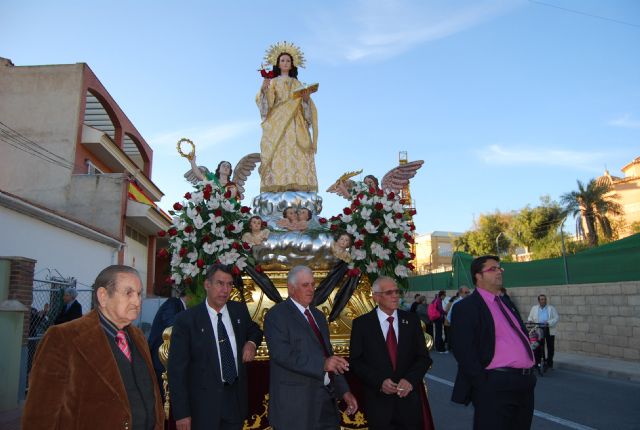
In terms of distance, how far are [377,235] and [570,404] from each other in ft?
14.7

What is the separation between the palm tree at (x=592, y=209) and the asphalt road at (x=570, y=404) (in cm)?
2583

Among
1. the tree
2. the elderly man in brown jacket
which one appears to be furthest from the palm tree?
the elderly man in brown jacket

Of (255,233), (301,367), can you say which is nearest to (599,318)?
(255,233)

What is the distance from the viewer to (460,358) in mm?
4066

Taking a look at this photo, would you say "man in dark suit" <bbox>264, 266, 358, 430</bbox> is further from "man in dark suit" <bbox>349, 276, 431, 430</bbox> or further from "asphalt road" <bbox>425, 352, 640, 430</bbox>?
"asphalt road" <bbox>425, 352, 640, 430</bbox>

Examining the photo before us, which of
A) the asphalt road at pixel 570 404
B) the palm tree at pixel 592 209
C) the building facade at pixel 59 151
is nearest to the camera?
the asphalt road at pixel 570 404

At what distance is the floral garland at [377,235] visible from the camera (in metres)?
5.36

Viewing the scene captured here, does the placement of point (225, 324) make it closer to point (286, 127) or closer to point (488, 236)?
point (286, 127)

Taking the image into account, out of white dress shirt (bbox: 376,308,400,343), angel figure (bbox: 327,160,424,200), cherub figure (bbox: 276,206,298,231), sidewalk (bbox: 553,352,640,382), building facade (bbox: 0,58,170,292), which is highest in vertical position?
building facade (bbox: 0,58,170,292)

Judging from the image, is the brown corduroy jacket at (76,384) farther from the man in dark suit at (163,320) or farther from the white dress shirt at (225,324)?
the man in dark suit at (163,320)

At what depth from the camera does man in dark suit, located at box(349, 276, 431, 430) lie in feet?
13.5

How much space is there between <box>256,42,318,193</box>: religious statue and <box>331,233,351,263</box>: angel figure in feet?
4.25

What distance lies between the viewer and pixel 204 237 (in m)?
5.30

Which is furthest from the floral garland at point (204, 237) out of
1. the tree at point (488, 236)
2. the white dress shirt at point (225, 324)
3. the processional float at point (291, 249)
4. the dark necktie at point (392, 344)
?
the tree at point (488, 236)
